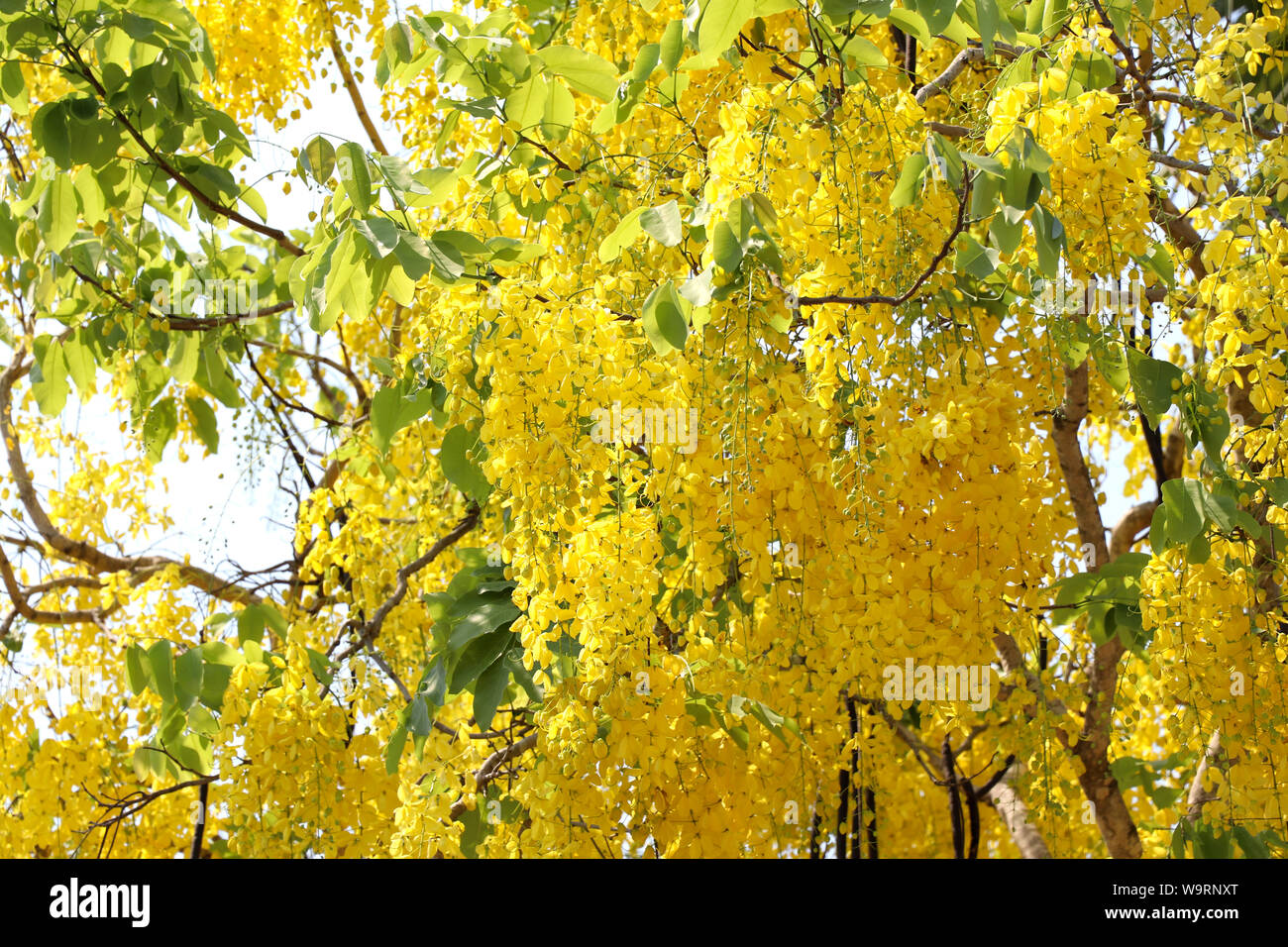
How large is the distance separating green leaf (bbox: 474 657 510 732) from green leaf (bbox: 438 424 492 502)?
16.0 inches

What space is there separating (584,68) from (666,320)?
0.71 metres

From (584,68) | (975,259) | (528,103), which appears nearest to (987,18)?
(975,259)

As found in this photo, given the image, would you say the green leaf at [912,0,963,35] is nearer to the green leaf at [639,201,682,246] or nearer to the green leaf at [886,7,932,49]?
the green leaf at [886,7,932,49]

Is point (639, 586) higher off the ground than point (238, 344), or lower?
lower

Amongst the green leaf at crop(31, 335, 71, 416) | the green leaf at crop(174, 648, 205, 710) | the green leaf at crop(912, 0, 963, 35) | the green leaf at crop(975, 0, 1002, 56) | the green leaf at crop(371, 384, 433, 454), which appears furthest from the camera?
the green leaf at crop(31, 335, 71, 416)

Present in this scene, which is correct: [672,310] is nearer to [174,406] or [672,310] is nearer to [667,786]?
[667,786]

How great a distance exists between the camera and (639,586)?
70.0 inches

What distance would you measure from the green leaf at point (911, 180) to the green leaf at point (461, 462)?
3.31 ft

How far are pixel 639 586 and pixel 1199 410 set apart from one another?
1043 mm

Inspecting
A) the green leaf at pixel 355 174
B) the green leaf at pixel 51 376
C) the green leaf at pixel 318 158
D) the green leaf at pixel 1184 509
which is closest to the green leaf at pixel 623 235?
the green leaf at pixel 355 174

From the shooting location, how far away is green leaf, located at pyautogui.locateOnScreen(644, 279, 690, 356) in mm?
1711

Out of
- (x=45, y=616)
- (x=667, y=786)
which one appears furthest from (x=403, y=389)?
(x=45, y=616)

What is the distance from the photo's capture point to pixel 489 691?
2.16 meters

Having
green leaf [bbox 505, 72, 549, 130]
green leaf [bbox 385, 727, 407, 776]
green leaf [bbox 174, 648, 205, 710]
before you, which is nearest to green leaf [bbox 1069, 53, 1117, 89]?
green leaf [bbox 505, 72, 549, 130]
